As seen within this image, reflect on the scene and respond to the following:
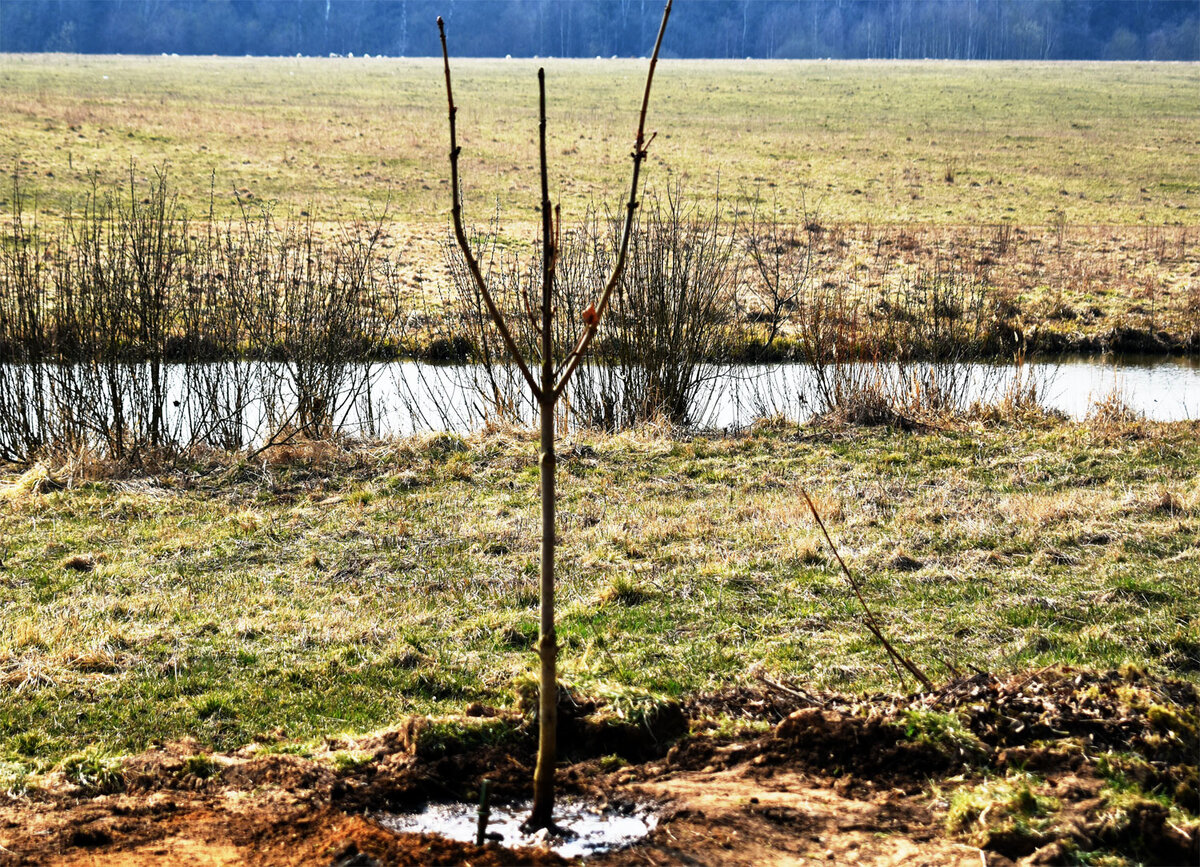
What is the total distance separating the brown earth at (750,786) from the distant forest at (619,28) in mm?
164165

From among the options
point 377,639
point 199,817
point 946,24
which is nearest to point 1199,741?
point 199,817

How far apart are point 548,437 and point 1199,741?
281 cm

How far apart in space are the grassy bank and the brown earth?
631mm

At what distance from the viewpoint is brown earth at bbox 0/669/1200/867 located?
140 inches

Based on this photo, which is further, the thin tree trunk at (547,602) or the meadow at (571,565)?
the meadow at (571,565)

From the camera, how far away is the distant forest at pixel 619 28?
163625 millimetres

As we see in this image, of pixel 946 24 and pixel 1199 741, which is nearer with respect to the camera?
pixel 1199 741

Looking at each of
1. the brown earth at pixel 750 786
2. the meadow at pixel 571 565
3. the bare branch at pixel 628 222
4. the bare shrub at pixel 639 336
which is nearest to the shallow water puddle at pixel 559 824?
the brown earth at pixel 750 786

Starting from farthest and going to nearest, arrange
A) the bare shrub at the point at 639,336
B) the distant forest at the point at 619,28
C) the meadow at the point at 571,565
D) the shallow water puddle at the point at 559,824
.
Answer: the distant forest at the point at 619,28, the bare shrub at the point at 639,336, the meadow at the point at 571,565, the shallow water puddle at the point at 559,824

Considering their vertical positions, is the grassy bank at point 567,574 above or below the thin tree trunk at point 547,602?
below

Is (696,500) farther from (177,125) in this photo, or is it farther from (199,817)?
(177,125)

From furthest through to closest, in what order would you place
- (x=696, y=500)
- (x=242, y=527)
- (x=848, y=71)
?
(x=848, y=71)
(x=696, y=500)
(x=242, y=527)

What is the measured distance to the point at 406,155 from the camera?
42.1m

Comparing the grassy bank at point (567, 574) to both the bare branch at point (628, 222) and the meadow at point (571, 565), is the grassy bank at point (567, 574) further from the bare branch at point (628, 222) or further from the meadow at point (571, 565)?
the bare branch at point (628, 222)
